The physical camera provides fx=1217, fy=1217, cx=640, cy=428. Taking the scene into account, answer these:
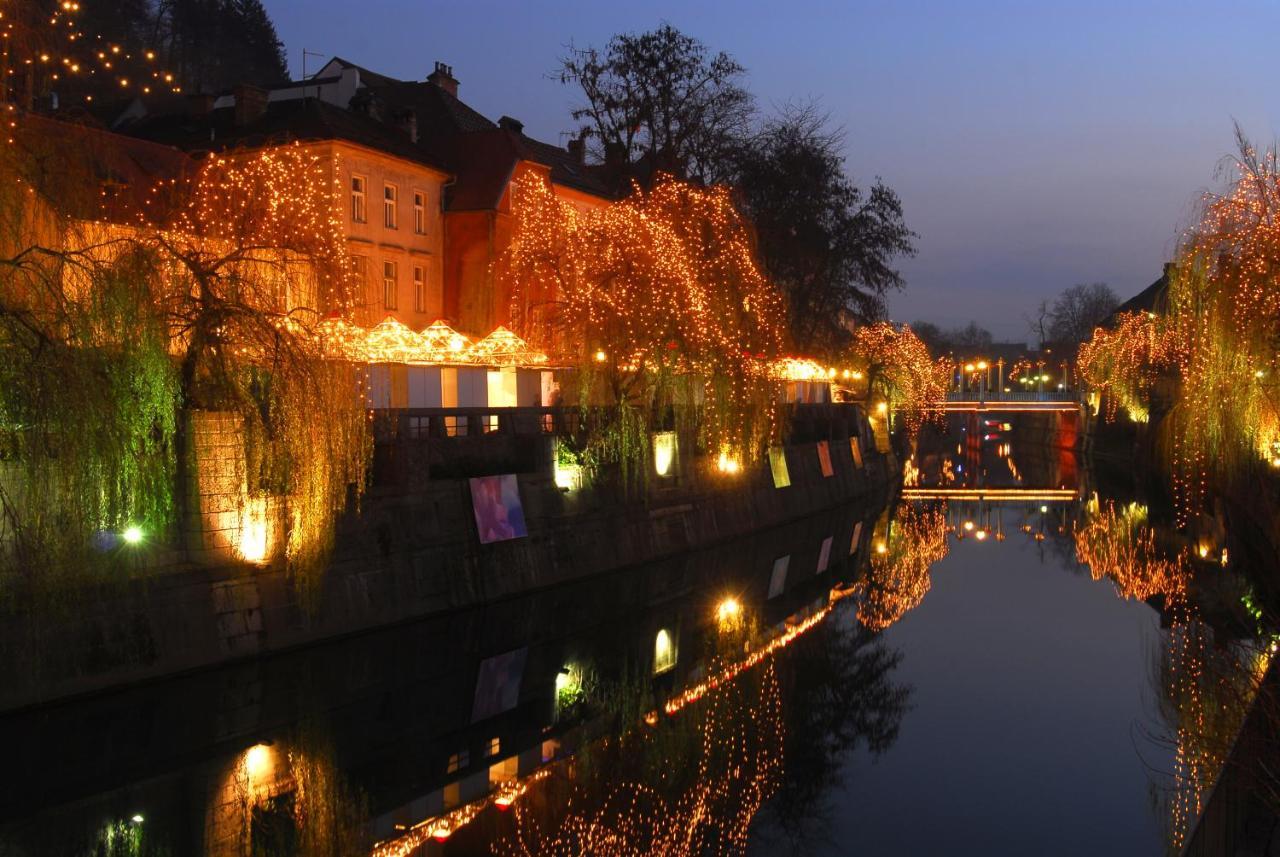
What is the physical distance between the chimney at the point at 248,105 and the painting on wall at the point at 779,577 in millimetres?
19394

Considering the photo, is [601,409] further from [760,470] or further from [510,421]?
[760,470]

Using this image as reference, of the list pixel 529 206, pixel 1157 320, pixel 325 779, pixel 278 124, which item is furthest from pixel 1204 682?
pixel 278 124

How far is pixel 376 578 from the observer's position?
21.4 m

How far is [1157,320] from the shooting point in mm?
22672

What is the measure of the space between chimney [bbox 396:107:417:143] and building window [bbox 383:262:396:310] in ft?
18.0

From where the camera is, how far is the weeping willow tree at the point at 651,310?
28.4m

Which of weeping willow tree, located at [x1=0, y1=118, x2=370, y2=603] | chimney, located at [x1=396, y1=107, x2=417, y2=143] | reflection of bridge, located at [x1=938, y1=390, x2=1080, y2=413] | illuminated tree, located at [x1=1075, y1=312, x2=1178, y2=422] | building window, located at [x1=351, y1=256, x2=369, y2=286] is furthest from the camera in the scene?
reflection of bridge, located at [x1=938, y1=390, x2=1080, y2=413]

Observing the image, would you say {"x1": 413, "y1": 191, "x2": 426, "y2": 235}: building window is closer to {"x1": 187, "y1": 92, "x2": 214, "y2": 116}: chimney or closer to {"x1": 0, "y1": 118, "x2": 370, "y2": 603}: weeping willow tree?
{"x1": 187, "y1": 92, "x2": 214, "y2": 116}: chimney

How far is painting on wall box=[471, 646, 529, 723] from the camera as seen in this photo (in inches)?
709

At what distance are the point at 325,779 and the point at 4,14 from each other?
30.7ft

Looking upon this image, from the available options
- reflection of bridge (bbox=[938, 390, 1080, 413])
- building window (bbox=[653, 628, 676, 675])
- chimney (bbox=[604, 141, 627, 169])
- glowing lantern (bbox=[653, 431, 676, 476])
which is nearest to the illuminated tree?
reflection of bridge (bbox=[938, 390, 1080, 413])

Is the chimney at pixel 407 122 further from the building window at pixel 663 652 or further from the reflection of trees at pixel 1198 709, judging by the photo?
the reflection of trees at pixel 1198 709

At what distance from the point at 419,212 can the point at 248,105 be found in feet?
18.3

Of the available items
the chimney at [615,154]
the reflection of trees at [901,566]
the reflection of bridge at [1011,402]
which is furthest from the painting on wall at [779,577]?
the reflection of bridge at [1011,402]
